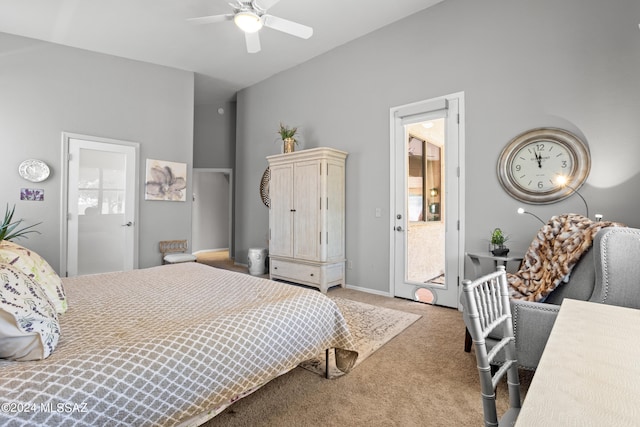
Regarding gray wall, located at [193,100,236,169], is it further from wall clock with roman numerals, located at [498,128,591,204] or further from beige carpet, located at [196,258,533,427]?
beige carpet, located at [196,258,533,427]

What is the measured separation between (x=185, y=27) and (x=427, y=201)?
3.67 metres

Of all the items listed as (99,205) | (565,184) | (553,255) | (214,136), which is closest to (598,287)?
(553,255)

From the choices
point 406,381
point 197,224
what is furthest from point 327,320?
point 197,224

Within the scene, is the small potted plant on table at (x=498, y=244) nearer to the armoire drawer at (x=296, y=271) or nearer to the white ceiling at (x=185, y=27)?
the armoire drawer at (x=296, y=271)

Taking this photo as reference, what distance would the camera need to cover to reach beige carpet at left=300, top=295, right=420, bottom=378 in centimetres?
214

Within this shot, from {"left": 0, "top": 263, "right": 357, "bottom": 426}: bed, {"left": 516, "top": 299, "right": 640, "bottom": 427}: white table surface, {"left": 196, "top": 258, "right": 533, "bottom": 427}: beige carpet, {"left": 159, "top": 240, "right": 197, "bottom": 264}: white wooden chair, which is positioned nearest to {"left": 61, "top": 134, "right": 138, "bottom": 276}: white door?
{"left": 159, "top": 240, "right": 197, "bottom": 264}: white wooden chair

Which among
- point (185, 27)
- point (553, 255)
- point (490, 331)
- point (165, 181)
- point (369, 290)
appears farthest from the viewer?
point (165, 181)

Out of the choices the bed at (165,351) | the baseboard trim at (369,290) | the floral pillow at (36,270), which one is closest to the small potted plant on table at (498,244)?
the baseboard trim at (369,290)

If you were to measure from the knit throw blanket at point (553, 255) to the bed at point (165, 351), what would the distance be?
1.21m

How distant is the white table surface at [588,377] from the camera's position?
0.53 m

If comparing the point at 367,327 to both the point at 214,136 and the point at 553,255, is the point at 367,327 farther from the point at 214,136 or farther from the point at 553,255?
the point at 214,136

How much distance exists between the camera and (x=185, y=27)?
3.86 meters

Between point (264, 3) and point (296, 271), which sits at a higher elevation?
point (264, 3)

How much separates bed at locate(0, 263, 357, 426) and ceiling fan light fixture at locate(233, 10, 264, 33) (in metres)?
2.26
